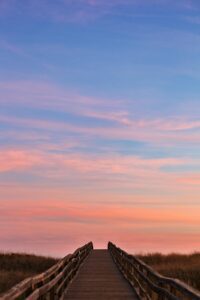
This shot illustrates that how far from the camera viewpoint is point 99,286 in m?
21.2

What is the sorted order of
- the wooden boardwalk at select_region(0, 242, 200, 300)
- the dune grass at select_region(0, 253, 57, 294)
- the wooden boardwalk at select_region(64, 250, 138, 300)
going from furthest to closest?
1. the dune grass at select_region(0, 253, 57, 294)
2. the wooden boardwalk at select_region(64, 250, 138, 300)
3. the wooden boardwalk at select_region(0, 242, 200, 300)

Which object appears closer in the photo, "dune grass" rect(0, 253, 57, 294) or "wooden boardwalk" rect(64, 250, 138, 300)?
"wooden boardwalk" rect(64, 250, 138, 300)

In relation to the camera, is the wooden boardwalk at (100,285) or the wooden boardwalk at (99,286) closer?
the wooden boardwalk at (100,285)

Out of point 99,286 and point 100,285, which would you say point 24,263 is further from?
point 99,286

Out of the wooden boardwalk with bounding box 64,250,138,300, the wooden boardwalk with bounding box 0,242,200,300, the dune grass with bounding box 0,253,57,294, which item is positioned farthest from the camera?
the dune grass with bounding box 0,253,57,294

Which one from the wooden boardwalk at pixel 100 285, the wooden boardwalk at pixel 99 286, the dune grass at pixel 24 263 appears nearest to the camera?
the wooden boardwalk at pixel 100 285

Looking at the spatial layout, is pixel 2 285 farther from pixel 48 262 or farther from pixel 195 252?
pixel 195 252

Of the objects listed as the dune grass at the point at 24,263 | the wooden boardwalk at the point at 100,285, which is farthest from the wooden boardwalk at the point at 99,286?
the dune grass at the point at 24,263

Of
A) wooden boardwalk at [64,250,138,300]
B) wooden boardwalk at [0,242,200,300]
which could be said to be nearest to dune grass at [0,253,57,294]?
wooden boardwalk at [0,242,200,300]

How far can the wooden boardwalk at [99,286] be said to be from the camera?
18234 millimetres

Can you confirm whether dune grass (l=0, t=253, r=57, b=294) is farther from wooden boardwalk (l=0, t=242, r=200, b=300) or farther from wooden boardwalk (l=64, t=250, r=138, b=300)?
wooden boardwalk (l=64, t=250, r=138, b=300)

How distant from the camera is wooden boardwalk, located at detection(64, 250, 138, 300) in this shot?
59.8 ft

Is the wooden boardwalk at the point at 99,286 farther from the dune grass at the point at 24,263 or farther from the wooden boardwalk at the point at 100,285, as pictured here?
the dune grass at the point at 24,263

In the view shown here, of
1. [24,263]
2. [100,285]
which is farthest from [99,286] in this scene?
[24,263]
